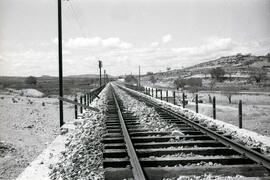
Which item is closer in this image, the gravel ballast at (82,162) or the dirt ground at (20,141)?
the gravel ballast at (82,162)

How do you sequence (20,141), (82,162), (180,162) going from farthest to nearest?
(20,141)
(82,162)
(180,162)

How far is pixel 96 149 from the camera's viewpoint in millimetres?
7094

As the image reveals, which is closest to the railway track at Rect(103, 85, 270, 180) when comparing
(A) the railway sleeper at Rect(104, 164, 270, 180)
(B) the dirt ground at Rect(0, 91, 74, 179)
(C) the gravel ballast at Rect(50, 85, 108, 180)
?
(A) the railway sleeper at Rect(104, 164, 270, 180)

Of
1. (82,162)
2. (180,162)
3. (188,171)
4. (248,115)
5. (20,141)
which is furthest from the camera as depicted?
(248,115)

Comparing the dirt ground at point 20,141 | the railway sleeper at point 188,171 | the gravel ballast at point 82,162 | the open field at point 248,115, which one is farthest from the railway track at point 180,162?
the open field at point 248,115

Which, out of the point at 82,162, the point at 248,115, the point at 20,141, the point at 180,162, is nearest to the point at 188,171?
the point at 180,162

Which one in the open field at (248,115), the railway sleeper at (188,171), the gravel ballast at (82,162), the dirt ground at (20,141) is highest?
the railway sleeper at (188,171)

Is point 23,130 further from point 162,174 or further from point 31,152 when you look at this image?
point 162,174

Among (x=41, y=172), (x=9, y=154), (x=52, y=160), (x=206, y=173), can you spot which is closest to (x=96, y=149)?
(x=52, y=160)

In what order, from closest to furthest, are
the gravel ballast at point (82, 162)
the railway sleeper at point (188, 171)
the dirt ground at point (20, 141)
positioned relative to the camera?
1. the railway sleeper at point (188, 171)
2. the gravel ballast at point (82, 162)
3. the dirt ground at point (20, 141)

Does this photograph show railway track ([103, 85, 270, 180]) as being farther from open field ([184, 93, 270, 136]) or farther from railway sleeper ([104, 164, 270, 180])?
open field ([184, 93, 270, 136])

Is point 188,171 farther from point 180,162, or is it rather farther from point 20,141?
point 20,141

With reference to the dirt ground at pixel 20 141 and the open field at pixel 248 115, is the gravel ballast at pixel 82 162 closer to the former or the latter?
the dirt ground at pixel 20 141

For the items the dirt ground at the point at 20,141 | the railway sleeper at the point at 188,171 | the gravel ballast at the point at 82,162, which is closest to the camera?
the railway sleeper at the point at 188,171
